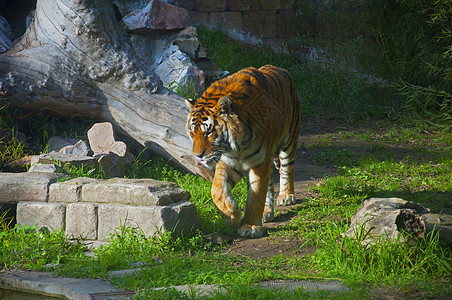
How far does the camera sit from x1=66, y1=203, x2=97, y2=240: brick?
3912 mm

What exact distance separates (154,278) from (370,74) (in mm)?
8016

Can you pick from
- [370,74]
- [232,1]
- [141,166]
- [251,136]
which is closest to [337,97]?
[370,74]

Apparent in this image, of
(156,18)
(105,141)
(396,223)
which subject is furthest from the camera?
(156,18)

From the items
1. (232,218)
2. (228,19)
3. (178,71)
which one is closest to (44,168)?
(232,218)

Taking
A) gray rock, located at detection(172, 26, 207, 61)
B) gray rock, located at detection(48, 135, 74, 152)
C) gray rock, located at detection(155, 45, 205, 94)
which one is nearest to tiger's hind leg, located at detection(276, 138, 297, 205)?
gray rock, located at detection(48, 135, 74, 152)

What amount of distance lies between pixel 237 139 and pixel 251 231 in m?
0.78

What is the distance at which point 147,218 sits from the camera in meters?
3.78

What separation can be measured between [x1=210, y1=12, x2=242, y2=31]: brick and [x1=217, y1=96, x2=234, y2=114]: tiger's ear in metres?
7.54

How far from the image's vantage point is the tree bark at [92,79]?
5.73m

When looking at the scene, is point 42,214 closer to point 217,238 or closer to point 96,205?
point 96,205

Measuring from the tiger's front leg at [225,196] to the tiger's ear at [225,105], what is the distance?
1.55ft

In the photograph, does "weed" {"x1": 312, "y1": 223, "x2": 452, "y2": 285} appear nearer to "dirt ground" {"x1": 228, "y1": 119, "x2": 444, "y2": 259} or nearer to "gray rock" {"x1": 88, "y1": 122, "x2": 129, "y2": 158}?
"dirt ground" {"x1": 228, "y1": 119, "x2": 444, "y2": 259}

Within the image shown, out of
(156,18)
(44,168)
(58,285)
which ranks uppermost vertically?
(156,18)

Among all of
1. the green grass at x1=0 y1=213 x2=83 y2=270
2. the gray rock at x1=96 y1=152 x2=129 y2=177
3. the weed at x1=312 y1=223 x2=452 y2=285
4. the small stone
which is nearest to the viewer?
the weed at x1=312 y1=223 x2=452 y2=285
